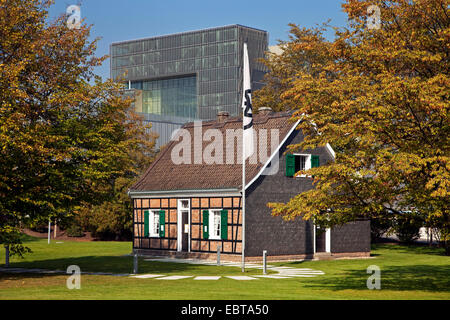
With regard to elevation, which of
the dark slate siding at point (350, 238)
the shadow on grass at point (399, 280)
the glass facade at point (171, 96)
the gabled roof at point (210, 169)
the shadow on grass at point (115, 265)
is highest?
the glass facade at point (171, 96)

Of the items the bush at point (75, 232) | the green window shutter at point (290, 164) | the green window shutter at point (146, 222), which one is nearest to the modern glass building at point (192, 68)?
the bush at point (75, 232)

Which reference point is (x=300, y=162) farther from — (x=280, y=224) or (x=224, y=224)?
(x=224, y=224)

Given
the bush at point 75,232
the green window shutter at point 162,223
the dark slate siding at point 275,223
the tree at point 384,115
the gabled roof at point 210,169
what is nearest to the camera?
the tree at point 384,115

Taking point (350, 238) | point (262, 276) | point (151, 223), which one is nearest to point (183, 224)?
point (151, 223)

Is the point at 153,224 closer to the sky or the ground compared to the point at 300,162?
closer to the ground

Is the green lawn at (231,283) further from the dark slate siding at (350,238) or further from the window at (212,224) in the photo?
the window at (212,224)

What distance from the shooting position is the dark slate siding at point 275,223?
1259 inches

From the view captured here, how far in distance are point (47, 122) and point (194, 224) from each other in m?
11.9

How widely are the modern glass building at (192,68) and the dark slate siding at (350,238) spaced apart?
7271cm

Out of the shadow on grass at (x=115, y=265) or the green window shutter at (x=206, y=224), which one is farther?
the green window shutter at (x=206, y=224)

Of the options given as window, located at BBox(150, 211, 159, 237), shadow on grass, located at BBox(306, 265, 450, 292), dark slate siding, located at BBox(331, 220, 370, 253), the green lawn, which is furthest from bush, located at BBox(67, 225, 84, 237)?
shadow on grass, located at BBox(306, 265, 450, 292)

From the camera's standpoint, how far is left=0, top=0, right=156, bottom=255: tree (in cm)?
2264

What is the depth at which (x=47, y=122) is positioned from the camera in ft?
80.0
